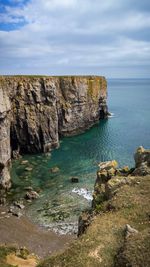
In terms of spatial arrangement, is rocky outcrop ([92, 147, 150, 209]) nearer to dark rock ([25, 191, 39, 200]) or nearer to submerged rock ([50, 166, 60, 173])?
dark rock ([25, 191, 39, 200])

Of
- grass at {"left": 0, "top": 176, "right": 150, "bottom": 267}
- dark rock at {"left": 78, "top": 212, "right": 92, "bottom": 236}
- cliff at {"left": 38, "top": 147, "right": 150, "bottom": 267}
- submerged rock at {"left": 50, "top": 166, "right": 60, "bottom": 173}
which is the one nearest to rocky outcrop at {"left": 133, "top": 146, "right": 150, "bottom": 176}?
cliff at {"left": 38, "top": 147, "right": 150, "bottom": 267}

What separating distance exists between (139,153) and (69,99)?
7394cm

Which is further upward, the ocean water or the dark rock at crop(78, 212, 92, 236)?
the dark rock at crop(78, 212, 92, 236)

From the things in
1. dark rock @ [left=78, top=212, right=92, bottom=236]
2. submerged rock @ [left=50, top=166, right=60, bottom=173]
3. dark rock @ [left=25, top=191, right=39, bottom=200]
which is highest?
dark rock @ [left=78, top=212, right=92, bottom=236]

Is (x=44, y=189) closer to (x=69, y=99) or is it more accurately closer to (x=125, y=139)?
(x=125, y=139)

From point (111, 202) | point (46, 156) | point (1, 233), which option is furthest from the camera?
point (46, 156)

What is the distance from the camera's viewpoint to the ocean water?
54500 mm

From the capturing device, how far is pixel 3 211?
180ft

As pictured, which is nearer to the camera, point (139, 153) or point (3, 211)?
point (139, 153)

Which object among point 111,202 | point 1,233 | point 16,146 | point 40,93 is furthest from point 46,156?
point 111,202

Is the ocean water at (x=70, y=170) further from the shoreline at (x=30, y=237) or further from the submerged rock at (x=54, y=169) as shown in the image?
the shoreline at (x=30, y=237)

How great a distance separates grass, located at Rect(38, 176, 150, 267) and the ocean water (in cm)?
2092

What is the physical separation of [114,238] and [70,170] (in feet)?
158

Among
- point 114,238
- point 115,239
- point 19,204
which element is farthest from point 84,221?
point 19,204
